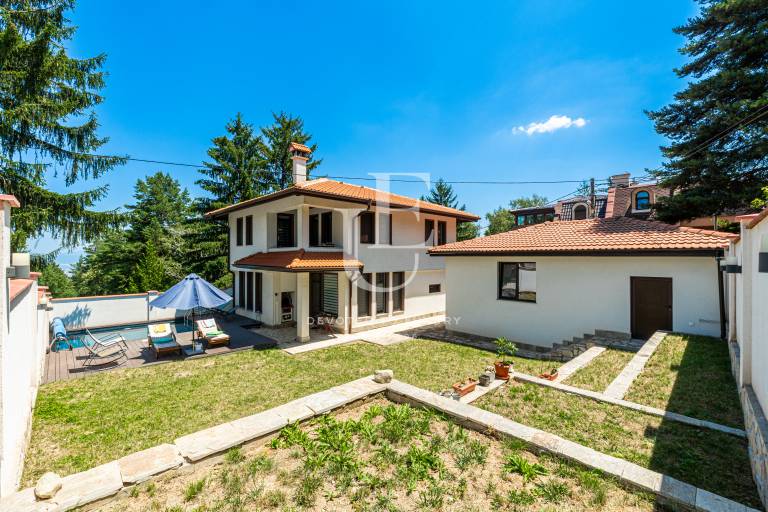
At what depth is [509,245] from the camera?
470 inches

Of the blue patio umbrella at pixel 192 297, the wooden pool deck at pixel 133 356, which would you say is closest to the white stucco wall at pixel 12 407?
the wooden pool deck at pixel 133 356

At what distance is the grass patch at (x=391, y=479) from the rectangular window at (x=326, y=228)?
10334 millimetres

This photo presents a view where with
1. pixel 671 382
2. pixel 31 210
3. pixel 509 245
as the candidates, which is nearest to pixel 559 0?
pixel 509 245

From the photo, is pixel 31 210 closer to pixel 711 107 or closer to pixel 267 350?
pixel 267 350

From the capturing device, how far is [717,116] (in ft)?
41.3

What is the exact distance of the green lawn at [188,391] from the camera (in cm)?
519

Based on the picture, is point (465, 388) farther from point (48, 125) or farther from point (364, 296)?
point (48, 125)

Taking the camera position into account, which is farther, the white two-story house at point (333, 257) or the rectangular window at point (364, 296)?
the rectangular window at point (364, 296)

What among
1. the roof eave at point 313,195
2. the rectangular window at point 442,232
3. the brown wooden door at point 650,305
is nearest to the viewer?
the brown wooden door at point 650,305

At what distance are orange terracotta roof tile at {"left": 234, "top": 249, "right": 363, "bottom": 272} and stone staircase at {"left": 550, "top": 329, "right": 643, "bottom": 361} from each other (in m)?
7.46

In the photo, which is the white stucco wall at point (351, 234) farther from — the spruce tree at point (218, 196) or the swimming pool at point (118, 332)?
the spruce tree at point (218, 196)

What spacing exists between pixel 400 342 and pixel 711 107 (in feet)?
54.8

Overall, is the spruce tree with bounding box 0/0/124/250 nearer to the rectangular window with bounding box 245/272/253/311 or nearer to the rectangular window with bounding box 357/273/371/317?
the rectangular window with bounding box 245/272/253/311

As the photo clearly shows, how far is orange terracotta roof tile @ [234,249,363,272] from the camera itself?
11220mm
